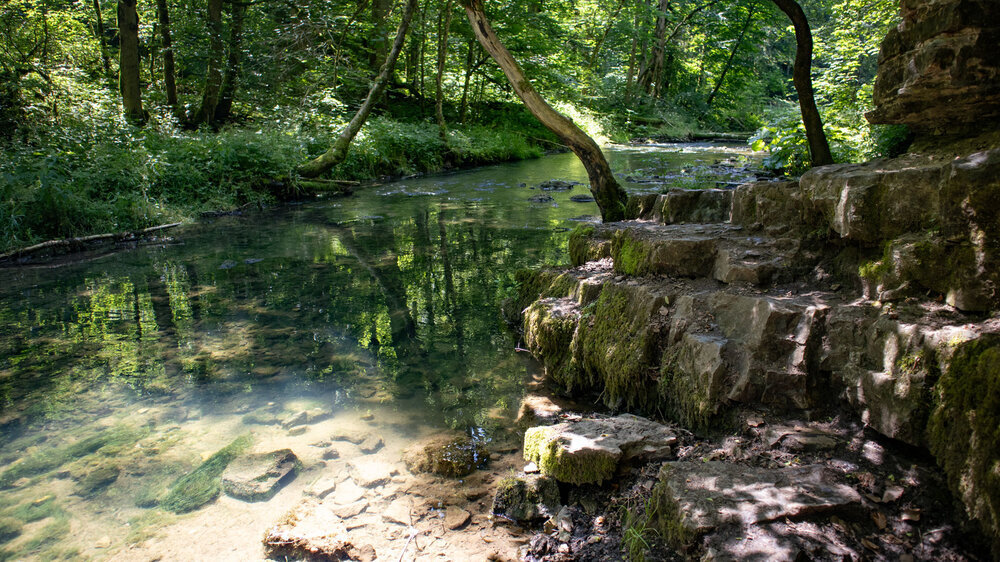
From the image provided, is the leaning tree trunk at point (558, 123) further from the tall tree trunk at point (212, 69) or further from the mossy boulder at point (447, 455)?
the tall tree trunk at point (212, 69)

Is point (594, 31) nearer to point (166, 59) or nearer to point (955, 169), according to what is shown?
point (166, 59)

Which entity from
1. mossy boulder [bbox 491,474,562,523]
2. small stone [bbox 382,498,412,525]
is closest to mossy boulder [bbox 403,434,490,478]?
small stone [bbox 382,498,412,525]

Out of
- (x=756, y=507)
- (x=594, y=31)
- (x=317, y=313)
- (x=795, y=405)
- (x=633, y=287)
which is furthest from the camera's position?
(x=594, y=31)

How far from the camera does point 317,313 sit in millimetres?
5980

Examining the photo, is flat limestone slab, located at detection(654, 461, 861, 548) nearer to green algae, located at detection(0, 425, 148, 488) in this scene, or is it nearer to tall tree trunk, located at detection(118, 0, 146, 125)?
green algae, located at detection(0, 425, 148, 488)

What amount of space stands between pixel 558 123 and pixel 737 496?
17.5 ft

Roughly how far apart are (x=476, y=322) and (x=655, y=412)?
7.79 feet

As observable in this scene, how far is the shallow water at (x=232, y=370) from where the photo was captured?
2.96 meters

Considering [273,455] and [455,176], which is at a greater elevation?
[455,176]

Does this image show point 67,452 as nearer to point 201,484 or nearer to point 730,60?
point 201,484

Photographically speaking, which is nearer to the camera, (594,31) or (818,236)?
(818,236)

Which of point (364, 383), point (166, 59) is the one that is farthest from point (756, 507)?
point (166, 59)

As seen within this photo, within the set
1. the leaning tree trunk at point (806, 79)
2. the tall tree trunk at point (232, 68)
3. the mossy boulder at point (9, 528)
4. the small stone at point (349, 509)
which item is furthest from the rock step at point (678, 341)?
the tall tree trunk at point (232, 68)

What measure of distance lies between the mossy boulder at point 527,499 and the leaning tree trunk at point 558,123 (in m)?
4.44
